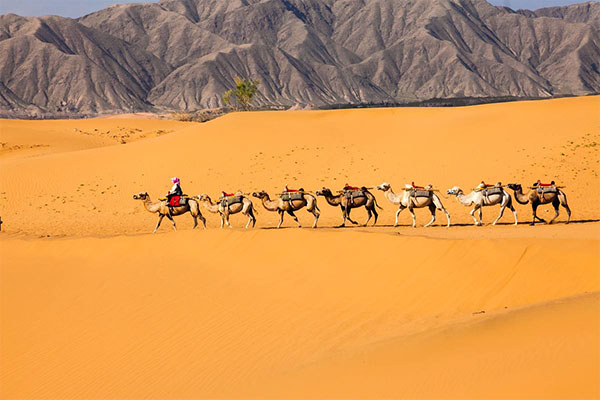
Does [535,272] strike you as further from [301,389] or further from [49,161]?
[49,161]

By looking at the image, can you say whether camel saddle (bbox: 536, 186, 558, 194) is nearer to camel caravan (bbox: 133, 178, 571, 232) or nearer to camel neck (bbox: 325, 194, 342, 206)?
camel caravan (bbox: 133, 178, 571, 232)

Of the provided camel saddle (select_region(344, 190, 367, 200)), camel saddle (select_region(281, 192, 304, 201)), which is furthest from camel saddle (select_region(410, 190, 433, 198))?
camel saddle (select_region(281, 192, 304, 201))

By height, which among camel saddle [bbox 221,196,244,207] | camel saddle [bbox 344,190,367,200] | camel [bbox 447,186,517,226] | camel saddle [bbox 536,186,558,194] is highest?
camel saddle [bbox 536,186,558,194]

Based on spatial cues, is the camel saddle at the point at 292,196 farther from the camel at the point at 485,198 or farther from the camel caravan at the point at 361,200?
the camel at the point at 485,198

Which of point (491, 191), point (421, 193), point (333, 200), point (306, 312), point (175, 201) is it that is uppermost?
point (491, 191)

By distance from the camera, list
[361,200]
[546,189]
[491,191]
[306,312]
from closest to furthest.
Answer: [306,312] → [546,189] → [491,191] → [361,200]

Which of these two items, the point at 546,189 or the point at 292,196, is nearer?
the point at 546,189

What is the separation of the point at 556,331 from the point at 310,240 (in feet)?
23.4

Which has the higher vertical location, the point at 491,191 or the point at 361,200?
the point at 491,191

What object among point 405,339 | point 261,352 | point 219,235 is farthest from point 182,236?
point 405,339

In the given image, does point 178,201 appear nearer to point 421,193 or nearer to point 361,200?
point 361,200

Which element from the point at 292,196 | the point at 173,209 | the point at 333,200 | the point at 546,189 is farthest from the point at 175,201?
the point at 546,189

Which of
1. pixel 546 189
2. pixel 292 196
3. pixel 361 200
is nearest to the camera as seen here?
pixel 546 189

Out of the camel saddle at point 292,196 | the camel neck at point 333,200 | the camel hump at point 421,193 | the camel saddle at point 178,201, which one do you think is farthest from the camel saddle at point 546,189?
the camel saddle at point 178,201
